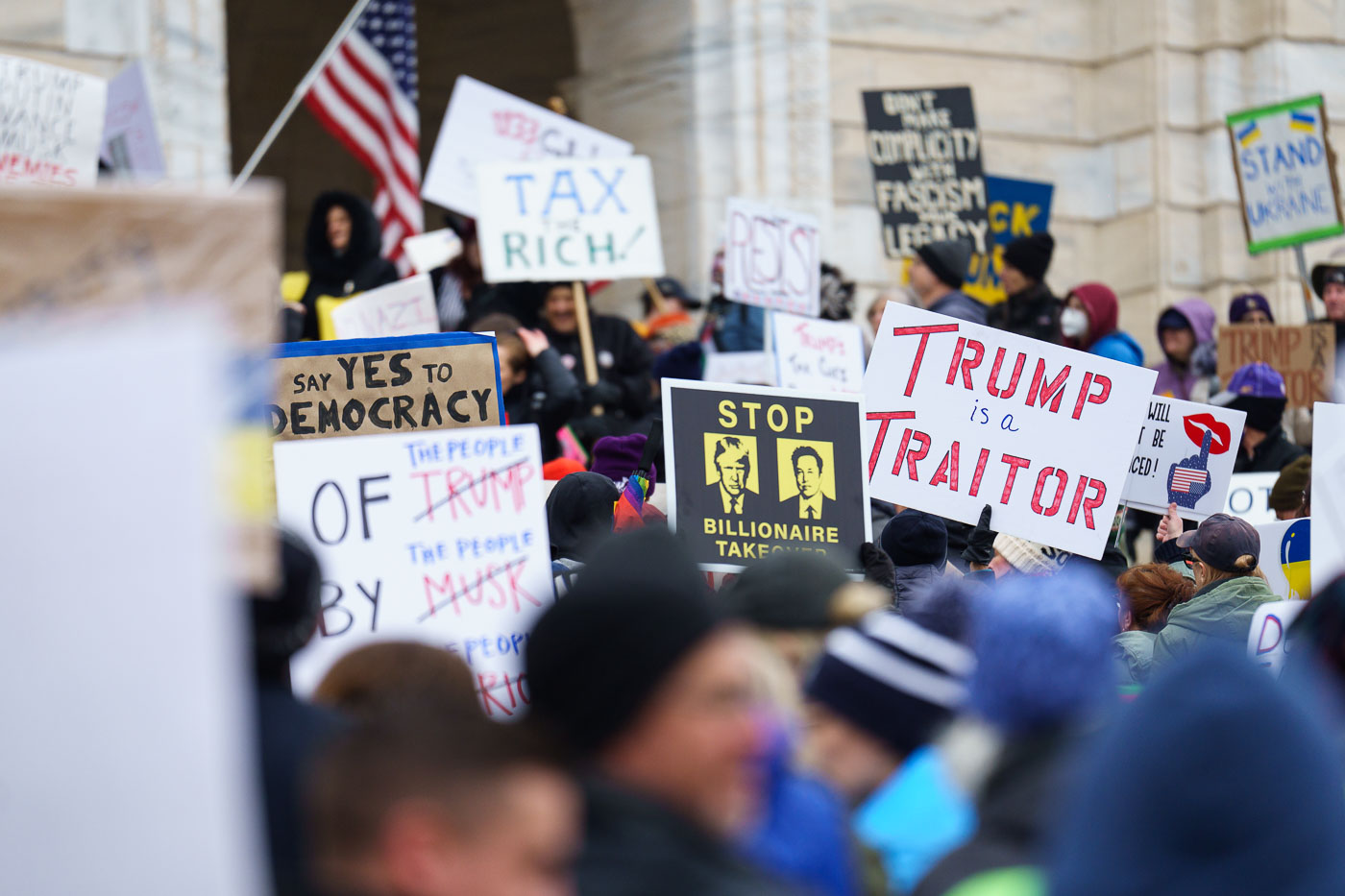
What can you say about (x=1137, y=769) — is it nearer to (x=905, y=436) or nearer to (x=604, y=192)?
(x=905, y=436)

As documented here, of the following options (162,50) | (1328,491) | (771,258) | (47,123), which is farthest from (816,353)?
(1328,491)

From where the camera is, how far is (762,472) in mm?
5992

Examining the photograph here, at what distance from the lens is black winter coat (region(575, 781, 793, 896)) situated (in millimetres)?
2119

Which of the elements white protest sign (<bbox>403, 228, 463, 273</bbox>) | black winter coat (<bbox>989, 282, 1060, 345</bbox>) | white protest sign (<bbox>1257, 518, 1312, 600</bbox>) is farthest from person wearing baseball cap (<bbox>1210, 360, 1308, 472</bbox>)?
white protest sign (<bbox>403, 228, 463, 273</bbox>)

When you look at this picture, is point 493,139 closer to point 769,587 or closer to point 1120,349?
point 1120,349

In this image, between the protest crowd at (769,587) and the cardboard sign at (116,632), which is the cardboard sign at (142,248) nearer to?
the protest crowd at (769,587)

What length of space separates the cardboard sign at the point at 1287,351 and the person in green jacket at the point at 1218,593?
13.4 ft

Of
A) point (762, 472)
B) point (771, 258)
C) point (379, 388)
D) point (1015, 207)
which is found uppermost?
point (1015, 207)

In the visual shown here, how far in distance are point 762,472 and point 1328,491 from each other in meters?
1.69

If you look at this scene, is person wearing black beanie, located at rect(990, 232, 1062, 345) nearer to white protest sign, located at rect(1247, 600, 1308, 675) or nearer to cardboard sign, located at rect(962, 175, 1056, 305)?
cardboard sign, located at rect(962, 175, 1056, 305)

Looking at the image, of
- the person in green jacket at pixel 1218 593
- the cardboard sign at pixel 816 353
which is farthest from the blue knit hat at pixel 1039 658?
the cardboard sign at pixel 816 353

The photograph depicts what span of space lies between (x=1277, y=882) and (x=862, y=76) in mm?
11830

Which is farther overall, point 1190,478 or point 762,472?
point 1190,478

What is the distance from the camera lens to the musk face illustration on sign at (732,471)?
5.92 meters
